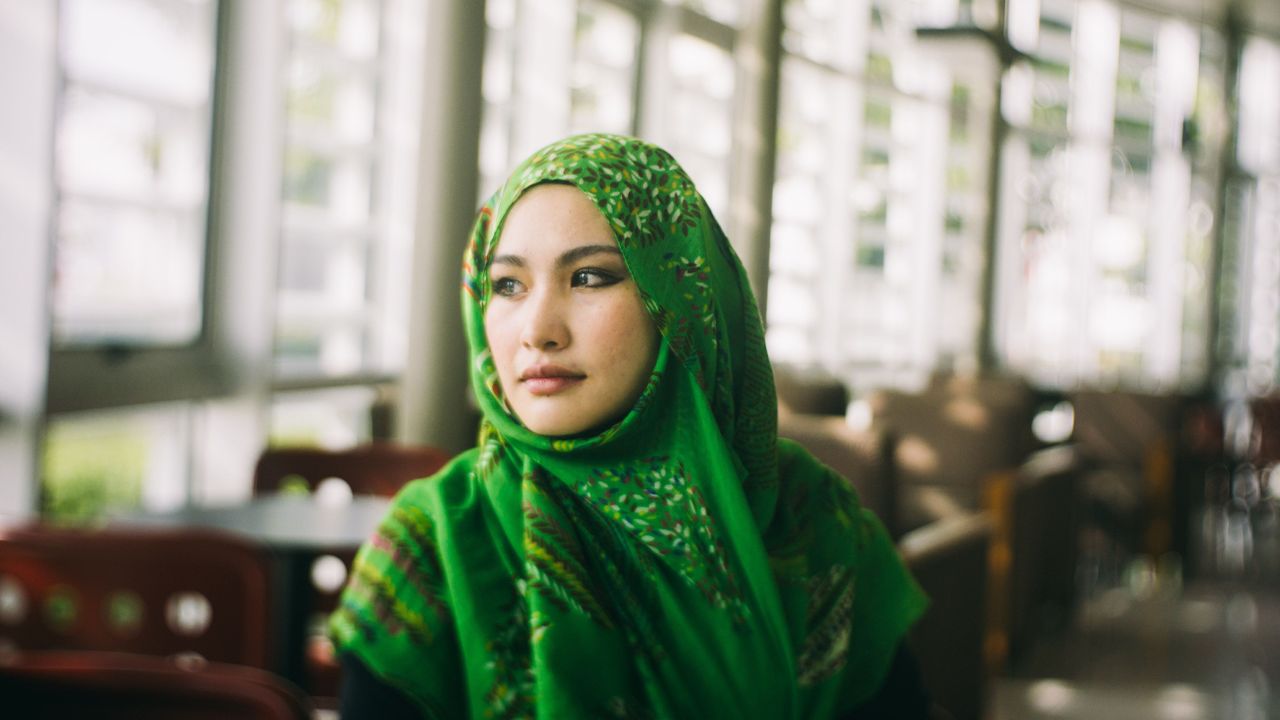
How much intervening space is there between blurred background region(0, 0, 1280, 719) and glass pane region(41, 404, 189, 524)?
1cm

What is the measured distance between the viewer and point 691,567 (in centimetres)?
103

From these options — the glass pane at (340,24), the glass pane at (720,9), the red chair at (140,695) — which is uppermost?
the glass pane at (720,9)

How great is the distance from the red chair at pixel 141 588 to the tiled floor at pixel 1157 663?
291cm

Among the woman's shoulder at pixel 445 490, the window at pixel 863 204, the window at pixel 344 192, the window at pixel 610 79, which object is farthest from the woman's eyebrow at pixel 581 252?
the window at pixel 863 204

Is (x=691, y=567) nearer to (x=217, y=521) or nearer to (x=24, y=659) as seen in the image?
(x=24, y=659)

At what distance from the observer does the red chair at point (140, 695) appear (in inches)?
32.2

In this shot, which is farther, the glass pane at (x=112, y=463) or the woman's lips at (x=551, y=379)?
the glass pane at (x=112, y=463)

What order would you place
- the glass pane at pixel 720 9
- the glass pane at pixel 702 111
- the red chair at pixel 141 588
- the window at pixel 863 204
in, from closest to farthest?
the red chair at pixel 141 588, the glass pane at pixel 702 111, the glass pane at pixel 720 9, the window at pixel 863 204

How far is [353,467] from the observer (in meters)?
2.52

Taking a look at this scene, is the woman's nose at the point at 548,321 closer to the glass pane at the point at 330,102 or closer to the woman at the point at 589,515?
the woman at the point at 589,515

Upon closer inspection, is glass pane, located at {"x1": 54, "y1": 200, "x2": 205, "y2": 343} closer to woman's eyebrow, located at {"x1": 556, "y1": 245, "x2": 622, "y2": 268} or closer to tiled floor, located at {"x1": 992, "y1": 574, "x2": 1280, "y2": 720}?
woman's eyebrow, located at {"x1": 556, "y1": 245, "x2": 622, "y2": 268}

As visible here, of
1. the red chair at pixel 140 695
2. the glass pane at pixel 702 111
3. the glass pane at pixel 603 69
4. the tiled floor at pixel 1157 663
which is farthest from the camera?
the glass pane at pixel 702 111

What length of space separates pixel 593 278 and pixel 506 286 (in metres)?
0.09

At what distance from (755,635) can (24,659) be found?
0.56m
